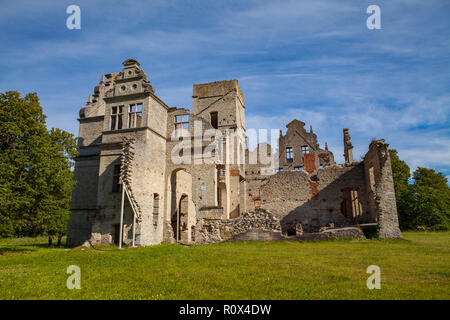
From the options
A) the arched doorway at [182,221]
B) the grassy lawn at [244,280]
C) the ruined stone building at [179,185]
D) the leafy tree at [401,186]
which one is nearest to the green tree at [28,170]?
the ruined stone building at [179,185]

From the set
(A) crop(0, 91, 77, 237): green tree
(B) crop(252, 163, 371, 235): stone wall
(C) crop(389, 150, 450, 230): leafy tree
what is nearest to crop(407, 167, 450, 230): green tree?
(C) crop(389, 150, 450, 230): leafy tree

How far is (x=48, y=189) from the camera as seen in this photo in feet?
61.9

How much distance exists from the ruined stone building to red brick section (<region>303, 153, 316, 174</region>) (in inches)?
248

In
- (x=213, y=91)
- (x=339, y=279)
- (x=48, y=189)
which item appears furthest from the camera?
(x=213, y=91)

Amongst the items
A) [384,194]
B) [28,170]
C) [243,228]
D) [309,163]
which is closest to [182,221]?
[243,228]

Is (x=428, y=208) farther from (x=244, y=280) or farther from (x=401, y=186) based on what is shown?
(x=244, y=280)

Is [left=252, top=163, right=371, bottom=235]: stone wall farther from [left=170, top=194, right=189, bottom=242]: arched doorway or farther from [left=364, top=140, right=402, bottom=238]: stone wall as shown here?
[left=170, top=194, right=189, bottom=242]: arched doorway

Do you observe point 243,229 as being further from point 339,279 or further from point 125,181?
point 339,279

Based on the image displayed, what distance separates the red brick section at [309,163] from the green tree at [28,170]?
2714cm

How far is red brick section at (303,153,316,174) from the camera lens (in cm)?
3726

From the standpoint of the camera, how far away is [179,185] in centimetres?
2595

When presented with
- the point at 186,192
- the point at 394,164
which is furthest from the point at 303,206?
the point at 394,164

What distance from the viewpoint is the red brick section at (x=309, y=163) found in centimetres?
3726
